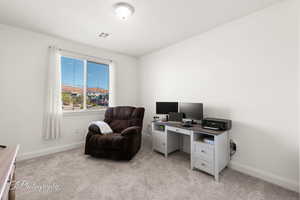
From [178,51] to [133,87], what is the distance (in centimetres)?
179

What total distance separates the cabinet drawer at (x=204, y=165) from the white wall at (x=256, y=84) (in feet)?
1.82

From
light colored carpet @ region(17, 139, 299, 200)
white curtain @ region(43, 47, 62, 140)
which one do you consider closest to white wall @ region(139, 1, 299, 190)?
light colored carpet @ region(17, 139, 299, 200)

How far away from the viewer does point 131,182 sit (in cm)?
187

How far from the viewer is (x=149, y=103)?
12.6 feet

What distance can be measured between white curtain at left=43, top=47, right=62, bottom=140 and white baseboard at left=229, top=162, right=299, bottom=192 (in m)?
3.43

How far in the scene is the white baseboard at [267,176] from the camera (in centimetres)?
171

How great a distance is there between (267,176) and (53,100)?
3.92 meters

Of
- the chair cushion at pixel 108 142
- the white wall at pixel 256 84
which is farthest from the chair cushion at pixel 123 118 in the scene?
the white wall at pixel 256 84

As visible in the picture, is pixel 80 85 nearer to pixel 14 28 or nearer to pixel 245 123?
pixel 14 28

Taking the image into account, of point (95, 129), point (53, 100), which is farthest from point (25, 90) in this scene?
point (95, 129)

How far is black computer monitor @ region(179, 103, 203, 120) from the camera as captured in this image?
96.0 inches

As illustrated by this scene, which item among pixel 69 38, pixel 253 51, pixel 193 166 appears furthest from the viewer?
pixel 69 38

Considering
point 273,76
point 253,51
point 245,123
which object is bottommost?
point 245,123

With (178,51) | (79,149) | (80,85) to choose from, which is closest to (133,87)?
(80,85)
